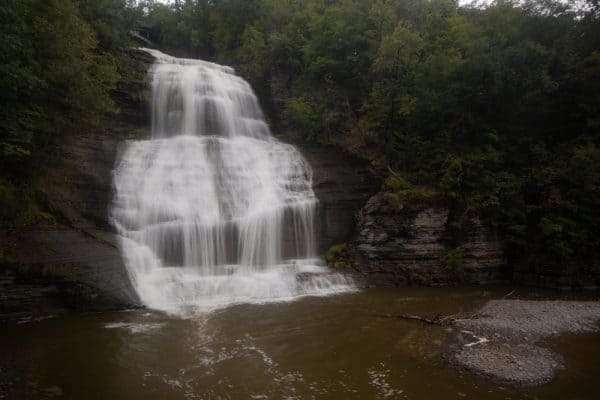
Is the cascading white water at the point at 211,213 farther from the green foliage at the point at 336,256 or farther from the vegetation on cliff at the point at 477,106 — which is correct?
the vegetation on cliff at the point at 477,106

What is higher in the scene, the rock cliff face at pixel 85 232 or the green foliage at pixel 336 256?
the rock cliff face at pixel 85 232

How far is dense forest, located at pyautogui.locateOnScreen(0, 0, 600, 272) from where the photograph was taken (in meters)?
11.0

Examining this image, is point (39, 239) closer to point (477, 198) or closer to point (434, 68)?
point (477, 198)

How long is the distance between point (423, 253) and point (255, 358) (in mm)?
8866

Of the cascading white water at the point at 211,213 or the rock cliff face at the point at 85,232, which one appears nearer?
the rock cliff face at the point at 85,232

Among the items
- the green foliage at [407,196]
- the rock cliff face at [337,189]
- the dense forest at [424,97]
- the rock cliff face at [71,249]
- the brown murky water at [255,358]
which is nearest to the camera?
the brown murky water at [255,358]

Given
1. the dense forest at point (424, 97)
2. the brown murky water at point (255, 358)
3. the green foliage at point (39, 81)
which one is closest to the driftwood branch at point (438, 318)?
the brown murky water at point (255, 358)

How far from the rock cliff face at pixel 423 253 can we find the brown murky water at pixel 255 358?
140 inches

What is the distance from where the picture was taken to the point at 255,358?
24.8ft

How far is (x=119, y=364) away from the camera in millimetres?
7164

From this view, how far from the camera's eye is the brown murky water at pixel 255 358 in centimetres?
629

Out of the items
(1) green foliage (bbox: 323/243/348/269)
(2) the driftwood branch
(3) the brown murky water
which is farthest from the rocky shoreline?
(1) green foliage (bbox: 323/243/348/269)

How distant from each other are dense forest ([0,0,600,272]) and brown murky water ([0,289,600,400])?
4462 mm

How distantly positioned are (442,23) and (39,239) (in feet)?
67.1
